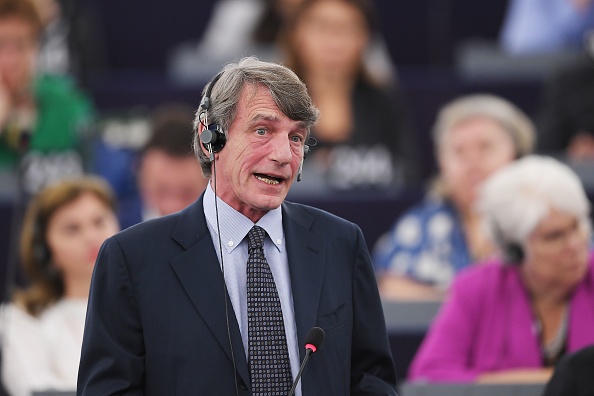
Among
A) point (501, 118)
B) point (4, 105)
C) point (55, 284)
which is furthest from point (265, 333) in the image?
point (4, 105)

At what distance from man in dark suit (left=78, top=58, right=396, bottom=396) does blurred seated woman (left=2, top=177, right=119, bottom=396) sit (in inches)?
72.5

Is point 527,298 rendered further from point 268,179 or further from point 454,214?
point 268,179

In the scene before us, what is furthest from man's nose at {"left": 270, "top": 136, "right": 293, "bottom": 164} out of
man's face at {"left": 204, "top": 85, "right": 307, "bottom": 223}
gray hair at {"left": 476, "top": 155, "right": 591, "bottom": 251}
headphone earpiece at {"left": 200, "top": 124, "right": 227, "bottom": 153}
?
gray hair at {"left": 476, "top": 155, "right": 591, "bottom": 251}

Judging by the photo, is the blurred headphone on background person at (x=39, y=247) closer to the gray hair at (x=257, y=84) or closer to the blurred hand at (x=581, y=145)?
the gray hair at (x=257, y=84)

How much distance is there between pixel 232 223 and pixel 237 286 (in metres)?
0.12

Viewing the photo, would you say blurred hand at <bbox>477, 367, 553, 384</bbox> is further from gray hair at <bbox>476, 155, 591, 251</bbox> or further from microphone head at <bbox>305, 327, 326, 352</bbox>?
microphone head at <bbox>305, 327, 326, 352</bbox>

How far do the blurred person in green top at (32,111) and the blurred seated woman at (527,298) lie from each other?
235 cm

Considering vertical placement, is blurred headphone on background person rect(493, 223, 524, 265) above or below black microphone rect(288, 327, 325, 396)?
below

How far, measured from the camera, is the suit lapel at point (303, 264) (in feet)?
8.04

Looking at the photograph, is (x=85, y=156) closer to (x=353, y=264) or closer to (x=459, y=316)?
(x=459, y=316)

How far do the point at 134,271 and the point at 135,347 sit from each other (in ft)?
0.47

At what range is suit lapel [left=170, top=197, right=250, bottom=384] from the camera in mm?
2387

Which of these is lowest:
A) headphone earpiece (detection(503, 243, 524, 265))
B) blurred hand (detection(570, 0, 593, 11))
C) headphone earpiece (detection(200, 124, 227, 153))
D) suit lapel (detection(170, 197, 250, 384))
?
headphone earpiece (detection(503, 243, 524, 265))

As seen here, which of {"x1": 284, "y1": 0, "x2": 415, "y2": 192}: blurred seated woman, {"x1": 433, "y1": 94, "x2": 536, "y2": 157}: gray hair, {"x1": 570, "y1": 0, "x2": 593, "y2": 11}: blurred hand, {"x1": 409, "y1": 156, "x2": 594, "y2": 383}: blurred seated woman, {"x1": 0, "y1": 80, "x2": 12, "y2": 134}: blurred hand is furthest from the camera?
{"x1": 570, "y1": 0, "x2": 593, "y2": 11}: blurred hand
